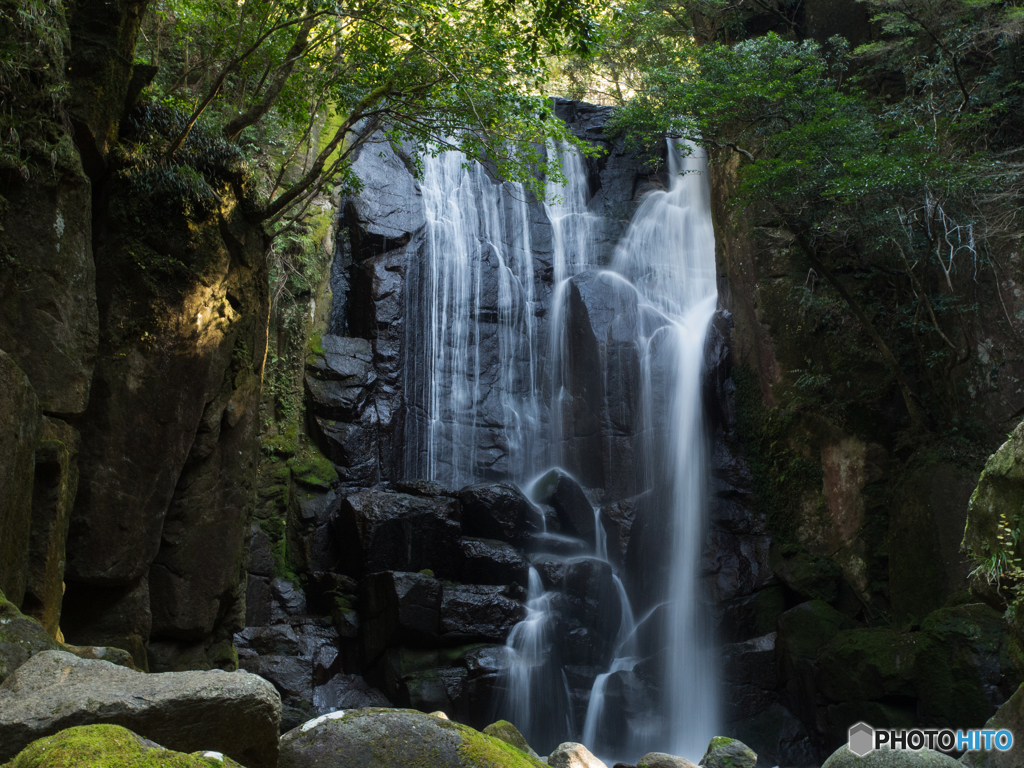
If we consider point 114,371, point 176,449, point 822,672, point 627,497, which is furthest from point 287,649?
point 822,672

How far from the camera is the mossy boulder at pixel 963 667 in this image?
9016 mm

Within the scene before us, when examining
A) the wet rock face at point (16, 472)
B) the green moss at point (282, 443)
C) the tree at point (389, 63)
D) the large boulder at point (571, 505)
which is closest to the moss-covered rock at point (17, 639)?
the wet rock face at point (16, 472)

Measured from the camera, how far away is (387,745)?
10.7ft

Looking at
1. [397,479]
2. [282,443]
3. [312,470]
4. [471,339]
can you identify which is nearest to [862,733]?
[397,479]

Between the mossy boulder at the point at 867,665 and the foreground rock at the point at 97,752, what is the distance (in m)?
10.1

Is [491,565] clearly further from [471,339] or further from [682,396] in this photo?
[471,339]

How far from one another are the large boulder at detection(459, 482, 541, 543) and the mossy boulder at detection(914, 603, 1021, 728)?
6.72 metres

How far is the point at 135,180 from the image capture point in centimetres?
771

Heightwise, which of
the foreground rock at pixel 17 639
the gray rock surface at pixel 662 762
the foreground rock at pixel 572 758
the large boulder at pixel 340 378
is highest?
the large boulder at pixel 340 378

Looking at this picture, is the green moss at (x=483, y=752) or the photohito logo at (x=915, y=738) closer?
the green moss at (x=483, y=752)

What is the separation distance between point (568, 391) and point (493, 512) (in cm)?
414

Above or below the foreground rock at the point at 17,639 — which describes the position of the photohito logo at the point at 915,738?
below

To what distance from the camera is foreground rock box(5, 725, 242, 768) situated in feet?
7.32

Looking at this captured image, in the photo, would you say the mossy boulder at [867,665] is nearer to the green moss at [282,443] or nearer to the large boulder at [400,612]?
the large boulder at [400,612]
